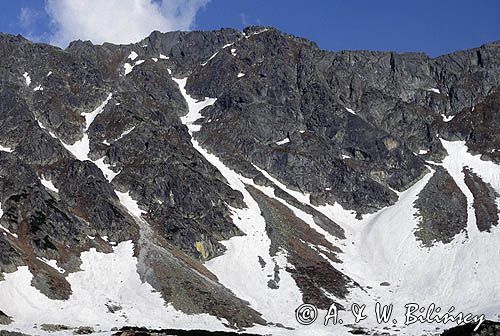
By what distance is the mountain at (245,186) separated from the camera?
85.4 m

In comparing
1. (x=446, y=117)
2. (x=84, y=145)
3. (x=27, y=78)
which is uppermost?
(x=446, y=117)

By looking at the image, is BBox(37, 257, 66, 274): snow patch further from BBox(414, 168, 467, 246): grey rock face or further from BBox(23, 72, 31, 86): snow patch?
BBox(23, 72, 31, 86): snow patch

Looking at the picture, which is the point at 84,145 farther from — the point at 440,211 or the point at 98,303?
the point at 440,211

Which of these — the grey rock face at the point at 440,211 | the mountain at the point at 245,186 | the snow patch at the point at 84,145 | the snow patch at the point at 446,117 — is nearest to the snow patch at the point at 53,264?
the mountain at the point at 245,186

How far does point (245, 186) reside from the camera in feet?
436

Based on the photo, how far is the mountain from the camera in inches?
3364

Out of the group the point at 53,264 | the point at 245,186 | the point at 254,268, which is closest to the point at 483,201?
the point at 245,186

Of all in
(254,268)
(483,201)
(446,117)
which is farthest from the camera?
(446,117)

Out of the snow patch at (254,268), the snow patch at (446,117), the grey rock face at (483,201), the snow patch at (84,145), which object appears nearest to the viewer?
the snow patch at (254,268)

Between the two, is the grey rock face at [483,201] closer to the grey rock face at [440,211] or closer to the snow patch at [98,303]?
the grey rock face at [440,211]

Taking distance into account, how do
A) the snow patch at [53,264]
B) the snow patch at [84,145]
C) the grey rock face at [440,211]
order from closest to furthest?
the snow patch at [53,264]
the grey rock face at [440,211]
the snow patch at [84,145]

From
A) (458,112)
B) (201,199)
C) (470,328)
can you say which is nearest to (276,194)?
(201,199)

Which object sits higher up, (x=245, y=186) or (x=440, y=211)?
(x=245, y=186)

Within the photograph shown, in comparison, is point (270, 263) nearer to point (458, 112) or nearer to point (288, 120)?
point (288, 120)
